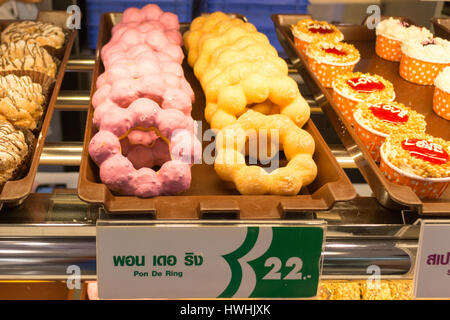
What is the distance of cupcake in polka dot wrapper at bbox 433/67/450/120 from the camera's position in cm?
147

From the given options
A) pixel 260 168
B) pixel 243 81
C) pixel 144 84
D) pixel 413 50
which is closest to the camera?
pixel 260 168

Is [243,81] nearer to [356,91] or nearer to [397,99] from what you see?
[356,91]

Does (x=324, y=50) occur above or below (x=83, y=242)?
above

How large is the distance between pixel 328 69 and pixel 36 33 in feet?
3.34

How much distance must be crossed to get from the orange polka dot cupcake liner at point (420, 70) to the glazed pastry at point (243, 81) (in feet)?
1.82

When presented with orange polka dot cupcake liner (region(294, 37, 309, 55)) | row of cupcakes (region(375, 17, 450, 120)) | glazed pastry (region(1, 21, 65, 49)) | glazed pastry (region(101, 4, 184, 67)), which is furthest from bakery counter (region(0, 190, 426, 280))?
orange polka dot cupcake liner (region(294, 37, 309, 55))

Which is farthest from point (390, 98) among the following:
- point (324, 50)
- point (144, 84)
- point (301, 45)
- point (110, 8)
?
point (110, 8)

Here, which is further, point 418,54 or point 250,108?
point 418,54

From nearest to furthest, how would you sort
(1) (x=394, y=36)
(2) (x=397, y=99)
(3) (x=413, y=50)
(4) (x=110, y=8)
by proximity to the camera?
(2) (x=397, y=99) < (3) (x=413, y=50) < (1) (x=394, y=36) < (4) (x=110, y=8)

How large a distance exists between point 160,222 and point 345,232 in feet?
1.19

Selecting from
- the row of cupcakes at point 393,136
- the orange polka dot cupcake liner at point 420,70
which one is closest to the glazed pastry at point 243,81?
the row of cupcakes at point 393,136

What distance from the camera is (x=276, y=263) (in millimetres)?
864

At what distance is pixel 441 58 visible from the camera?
1705 millimetres
